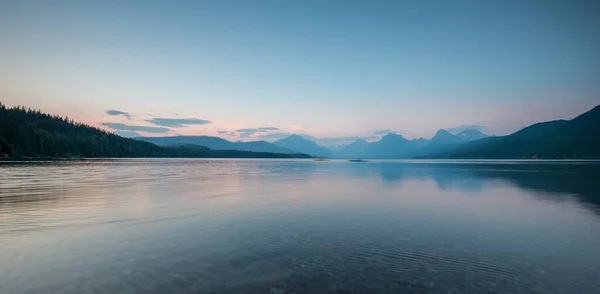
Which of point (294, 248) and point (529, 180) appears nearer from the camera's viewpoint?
point (294, 248)

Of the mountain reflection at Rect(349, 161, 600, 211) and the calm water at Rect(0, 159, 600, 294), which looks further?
the mountain reflection at Rect(349, 161, 600, 211)

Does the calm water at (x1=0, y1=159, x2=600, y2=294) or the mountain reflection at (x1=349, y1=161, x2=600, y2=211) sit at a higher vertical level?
the mountain reflection at (x1=349, y1=161, x2=600, y2=211)

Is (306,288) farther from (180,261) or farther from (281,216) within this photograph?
(281,216)

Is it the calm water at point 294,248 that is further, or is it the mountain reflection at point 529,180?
the mountain reflection at point 529,180

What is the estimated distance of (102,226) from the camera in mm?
17625

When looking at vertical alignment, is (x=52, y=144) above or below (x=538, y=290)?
above

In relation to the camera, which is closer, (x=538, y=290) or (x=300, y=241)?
(x=538, y=290)

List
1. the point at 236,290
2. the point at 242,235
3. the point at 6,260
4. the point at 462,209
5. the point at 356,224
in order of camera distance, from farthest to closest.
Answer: the point at 462,209
the point at 356,224
the point at 242,235
the point at 6,260
the point at 236,290

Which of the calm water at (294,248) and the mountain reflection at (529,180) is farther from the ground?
the mountain reflection at (529,180)

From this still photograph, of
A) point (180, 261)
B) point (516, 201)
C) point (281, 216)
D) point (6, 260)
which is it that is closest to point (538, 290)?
point (180, 261)

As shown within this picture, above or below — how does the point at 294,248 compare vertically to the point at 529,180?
below

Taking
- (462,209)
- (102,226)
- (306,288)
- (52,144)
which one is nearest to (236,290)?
(306,288)

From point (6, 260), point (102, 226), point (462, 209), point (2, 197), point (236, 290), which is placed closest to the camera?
Result: point (236, 290)

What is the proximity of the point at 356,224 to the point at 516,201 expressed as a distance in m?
20.1
